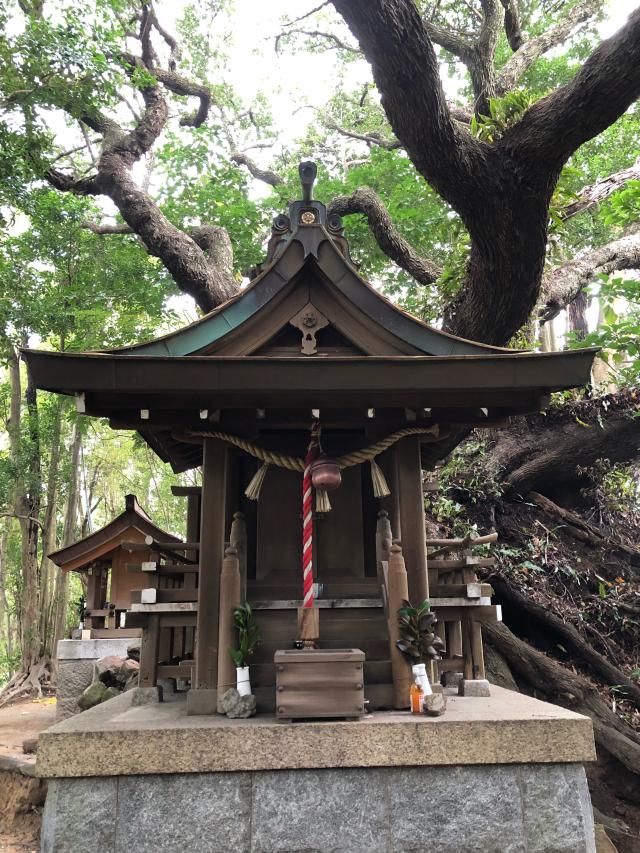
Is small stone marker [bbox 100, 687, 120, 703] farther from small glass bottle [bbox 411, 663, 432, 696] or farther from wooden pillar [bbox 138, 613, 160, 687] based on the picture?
small glass bottle [bbox 411, 663, 432, 696]

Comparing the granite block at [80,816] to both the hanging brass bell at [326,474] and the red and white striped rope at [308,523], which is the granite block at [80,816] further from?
the hanging brass bell at [326,474]

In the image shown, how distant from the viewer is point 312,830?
4035mm

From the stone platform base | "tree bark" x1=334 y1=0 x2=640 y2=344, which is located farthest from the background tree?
the stone platform base

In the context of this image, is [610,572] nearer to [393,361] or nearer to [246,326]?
[393,361]

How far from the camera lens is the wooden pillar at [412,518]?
17.6 feet

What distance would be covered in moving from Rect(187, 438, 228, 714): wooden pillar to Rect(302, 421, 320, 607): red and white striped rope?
772mm

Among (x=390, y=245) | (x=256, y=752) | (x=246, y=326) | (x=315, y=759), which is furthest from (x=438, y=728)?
(x=390, y=245)

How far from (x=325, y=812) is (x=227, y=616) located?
159 cm

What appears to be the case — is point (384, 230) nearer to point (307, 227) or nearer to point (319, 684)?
point (307, 227)

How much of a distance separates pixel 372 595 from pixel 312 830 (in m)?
2.16

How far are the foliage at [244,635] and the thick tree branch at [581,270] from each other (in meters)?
8.58

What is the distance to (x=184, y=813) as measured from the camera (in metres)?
4.05

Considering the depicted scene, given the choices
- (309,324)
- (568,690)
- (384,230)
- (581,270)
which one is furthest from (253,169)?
(568,690)

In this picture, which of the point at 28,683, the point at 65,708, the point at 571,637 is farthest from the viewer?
the point at 28,683
